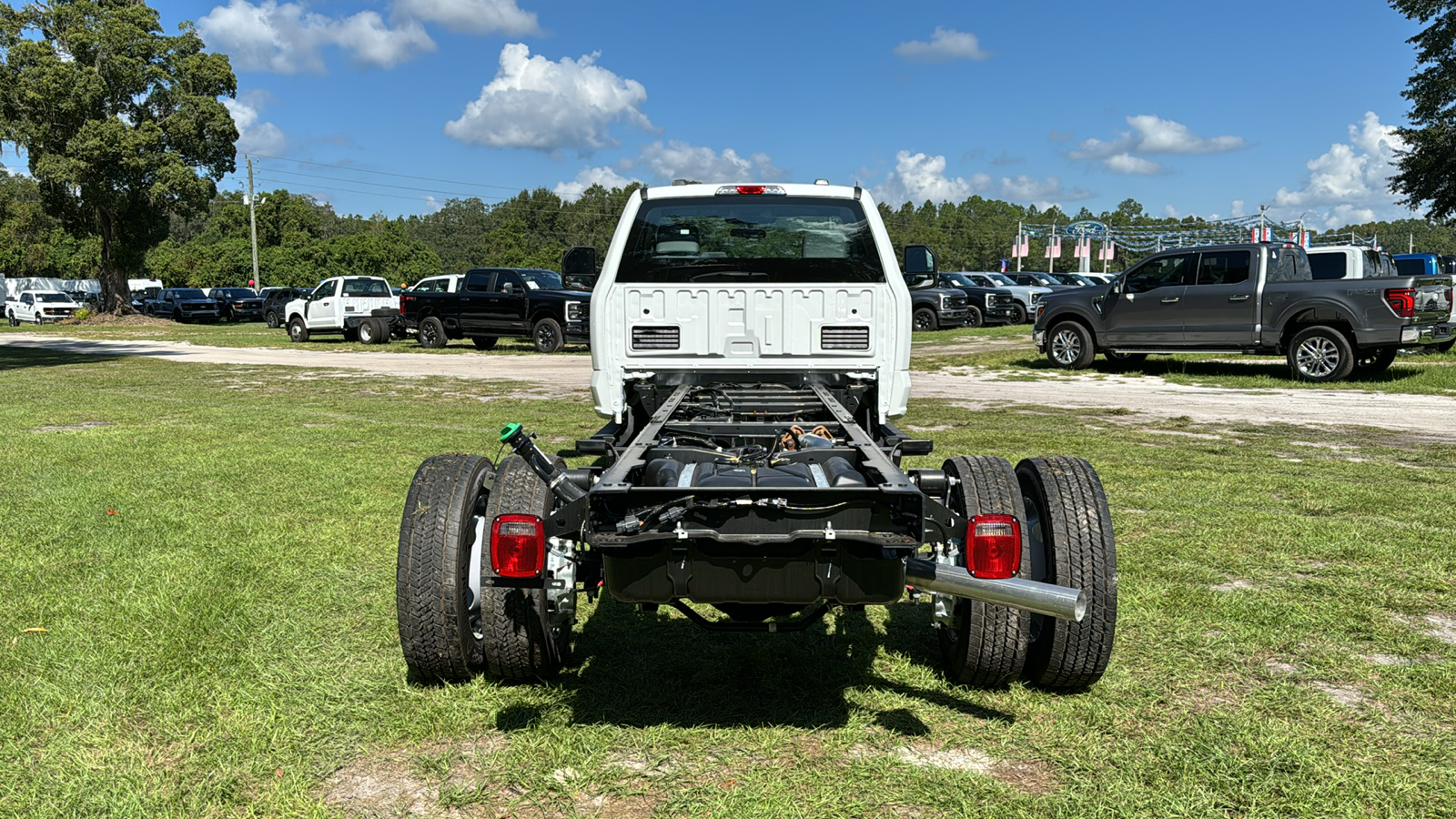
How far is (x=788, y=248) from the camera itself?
19.5 feet

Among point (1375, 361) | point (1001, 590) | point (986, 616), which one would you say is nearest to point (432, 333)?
point (1375, 361)

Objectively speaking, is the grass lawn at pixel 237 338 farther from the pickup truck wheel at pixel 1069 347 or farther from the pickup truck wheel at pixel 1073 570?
the pickup truck wheel at pixel 1073 570

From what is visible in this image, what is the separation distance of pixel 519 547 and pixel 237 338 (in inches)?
1202

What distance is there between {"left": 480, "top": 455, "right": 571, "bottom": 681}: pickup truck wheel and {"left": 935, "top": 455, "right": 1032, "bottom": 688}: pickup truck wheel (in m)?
1.37

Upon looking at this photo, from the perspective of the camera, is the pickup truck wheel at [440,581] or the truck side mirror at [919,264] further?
the truck side mirror at [919,264]

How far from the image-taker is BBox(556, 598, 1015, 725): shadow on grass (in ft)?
11.6

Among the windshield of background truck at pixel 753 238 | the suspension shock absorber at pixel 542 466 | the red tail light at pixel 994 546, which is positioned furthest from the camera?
the windshield of background truck at pixel 753 238

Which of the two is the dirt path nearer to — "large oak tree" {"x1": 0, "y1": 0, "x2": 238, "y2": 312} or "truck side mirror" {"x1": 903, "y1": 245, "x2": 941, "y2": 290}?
"truck side mirror" {"x1": 903, "y1": 245, "x2": 941, "y2": 290}

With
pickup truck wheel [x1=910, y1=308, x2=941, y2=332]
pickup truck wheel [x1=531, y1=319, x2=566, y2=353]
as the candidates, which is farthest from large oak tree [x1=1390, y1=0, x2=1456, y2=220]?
pickup truck wheel [x1=531, y1=319, x2=566, y2=353]

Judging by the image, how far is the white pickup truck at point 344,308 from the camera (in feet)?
89.6

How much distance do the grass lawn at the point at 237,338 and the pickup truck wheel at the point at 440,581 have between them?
62.0 ft

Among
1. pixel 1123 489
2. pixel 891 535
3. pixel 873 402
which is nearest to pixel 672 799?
pixel 891 535

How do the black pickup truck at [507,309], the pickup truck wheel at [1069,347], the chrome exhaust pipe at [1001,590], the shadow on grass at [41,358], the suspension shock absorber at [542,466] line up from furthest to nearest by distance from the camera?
the black pickup truck at [507,309]
the shadow on grass at [41,358]
the pickup truck wheel at [1069,347]
the suspension shock absorber at [542,466]
the chrome exhaust pipe at [1001,590]

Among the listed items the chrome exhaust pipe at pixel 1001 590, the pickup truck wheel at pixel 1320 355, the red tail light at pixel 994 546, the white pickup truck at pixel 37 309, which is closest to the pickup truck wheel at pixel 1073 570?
the red tail light at pixel 994 546
